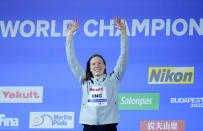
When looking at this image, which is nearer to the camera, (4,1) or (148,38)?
(148,38)

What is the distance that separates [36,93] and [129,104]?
3.52ft

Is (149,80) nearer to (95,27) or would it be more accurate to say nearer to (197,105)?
(197,105)

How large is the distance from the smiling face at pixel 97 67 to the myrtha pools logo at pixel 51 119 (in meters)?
1.51

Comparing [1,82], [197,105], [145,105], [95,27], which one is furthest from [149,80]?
[1,82]

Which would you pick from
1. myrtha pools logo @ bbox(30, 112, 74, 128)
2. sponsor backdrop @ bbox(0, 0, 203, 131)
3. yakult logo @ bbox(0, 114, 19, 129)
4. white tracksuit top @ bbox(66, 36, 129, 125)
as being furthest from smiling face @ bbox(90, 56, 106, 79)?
yakult logo @ bbox(0, 114, 19, 129)

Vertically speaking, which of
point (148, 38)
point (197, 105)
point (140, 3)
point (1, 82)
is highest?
point (140, 3)

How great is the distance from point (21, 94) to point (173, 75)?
5.73 feet

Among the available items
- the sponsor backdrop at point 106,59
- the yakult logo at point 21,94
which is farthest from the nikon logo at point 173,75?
the yakult logo at point 21,94

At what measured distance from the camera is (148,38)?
13.2 feet

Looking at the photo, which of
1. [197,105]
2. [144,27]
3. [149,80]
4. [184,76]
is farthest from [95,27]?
[197,105]

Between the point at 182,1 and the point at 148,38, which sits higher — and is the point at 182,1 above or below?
above

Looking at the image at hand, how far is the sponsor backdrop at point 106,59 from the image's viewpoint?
3.94 metres

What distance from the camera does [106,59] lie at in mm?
4051

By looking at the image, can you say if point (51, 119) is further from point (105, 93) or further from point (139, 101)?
point (105, 93)
